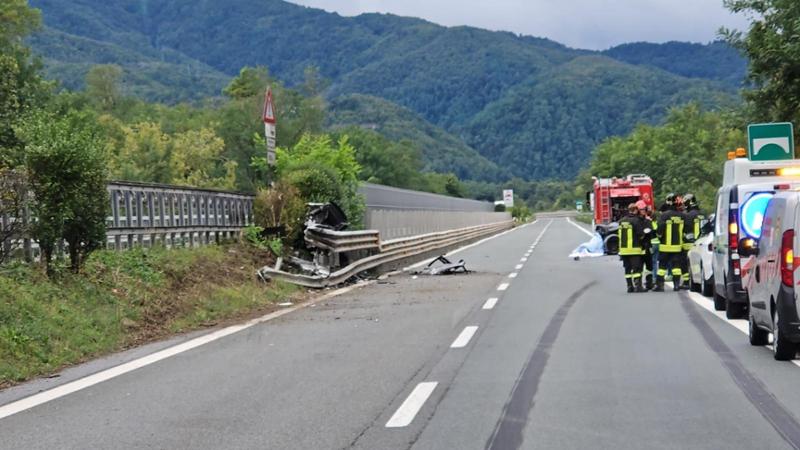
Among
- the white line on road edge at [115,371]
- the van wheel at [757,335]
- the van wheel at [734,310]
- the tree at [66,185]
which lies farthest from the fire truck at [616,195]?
the van wheel at [757,335]

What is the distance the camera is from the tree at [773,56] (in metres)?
21.1

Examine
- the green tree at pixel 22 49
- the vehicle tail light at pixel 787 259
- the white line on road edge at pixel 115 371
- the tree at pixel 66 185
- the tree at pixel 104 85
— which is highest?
the tree at pixel 104 85

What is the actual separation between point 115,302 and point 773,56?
47.0 ft

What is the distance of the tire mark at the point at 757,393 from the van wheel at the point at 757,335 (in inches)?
12.3

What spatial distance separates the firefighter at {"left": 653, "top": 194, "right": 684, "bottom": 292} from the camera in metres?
18.3

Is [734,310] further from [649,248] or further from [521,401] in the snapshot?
[521,401]

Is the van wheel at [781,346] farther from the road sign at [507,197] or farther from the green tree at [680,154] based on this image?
the road sign at [507,197]

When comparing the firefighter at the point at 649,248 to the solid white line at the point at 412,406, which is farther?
the firefighter at the point at 649,248

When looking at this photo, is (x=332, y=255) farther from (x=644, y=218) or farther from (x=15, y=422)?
(x=15, y=422)

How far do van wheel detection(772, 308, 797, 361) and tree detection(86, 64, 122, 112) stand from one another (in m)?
107

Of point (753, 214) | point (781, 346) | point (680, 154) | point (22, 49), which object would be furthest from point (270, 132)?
point (680, 154)

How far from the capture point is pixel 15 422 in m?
7.49

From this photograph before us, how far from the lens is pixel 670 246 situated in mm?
18312

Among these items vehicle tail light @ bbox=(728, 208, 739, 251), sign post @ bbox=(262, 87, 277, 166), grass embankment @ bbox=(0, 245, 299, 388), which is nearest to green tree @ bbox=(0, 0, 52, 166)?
sign post @ bbox=(262, 87, 277, 166)
